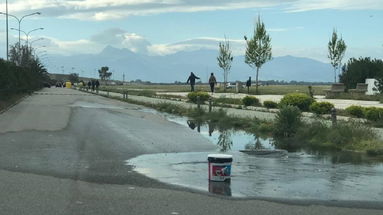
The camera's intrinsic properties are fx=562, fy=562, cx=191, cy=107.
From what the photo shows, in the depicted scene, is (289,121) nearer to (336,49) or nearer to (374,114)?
(374,114)

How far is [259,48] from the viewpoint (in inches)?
2005

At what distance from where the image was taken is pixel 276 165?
1160 cm

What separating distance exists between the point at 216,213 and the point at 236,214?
0.25 meters

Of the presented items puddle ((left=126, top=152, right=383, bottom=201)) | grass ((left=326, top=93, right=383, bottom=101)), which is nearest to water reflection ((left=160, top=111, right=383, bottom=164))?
puddle ((left=126, top=152, right=383, bottom=201))

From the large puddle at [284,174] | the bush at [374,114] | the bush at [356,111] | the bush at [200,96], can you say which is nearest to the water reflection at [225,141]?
the large puddle at [284,174]

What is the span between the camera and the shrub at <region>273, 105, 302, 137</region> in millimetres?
17203

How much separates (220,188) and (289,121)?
8.92 m

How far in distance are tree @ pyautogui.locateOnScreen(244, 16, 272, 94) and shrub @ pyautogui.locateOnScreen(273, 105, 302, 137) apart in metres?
33.8

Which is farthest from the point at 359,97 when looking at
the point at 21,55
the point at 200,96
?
the point at 21,55

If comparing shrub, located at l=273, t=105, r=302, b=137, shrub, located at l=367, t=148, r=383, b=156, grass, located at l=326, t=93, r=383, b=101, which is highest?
grass, located at l=326, t=93, r=383, b=101

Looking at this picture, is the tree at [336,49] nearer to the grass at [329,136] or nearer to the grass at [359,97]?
the grass at [359,97]

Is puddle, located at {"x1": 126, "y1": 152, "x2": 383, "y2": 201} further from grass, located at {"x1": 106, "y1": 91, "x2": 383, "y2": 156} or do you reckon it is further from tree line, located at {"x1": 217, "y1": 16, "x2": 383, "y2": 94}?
tree line, located at {"x1": 217, "y1": 16, "x2": 383, "y2": 94}

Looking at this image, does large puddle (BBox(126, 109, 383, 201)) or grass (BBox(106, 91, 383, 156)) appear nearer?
large puddle (BBox(126, 109, 383, 201))

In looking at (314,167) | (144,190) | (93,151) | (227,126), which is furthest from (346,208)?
(227,126)
